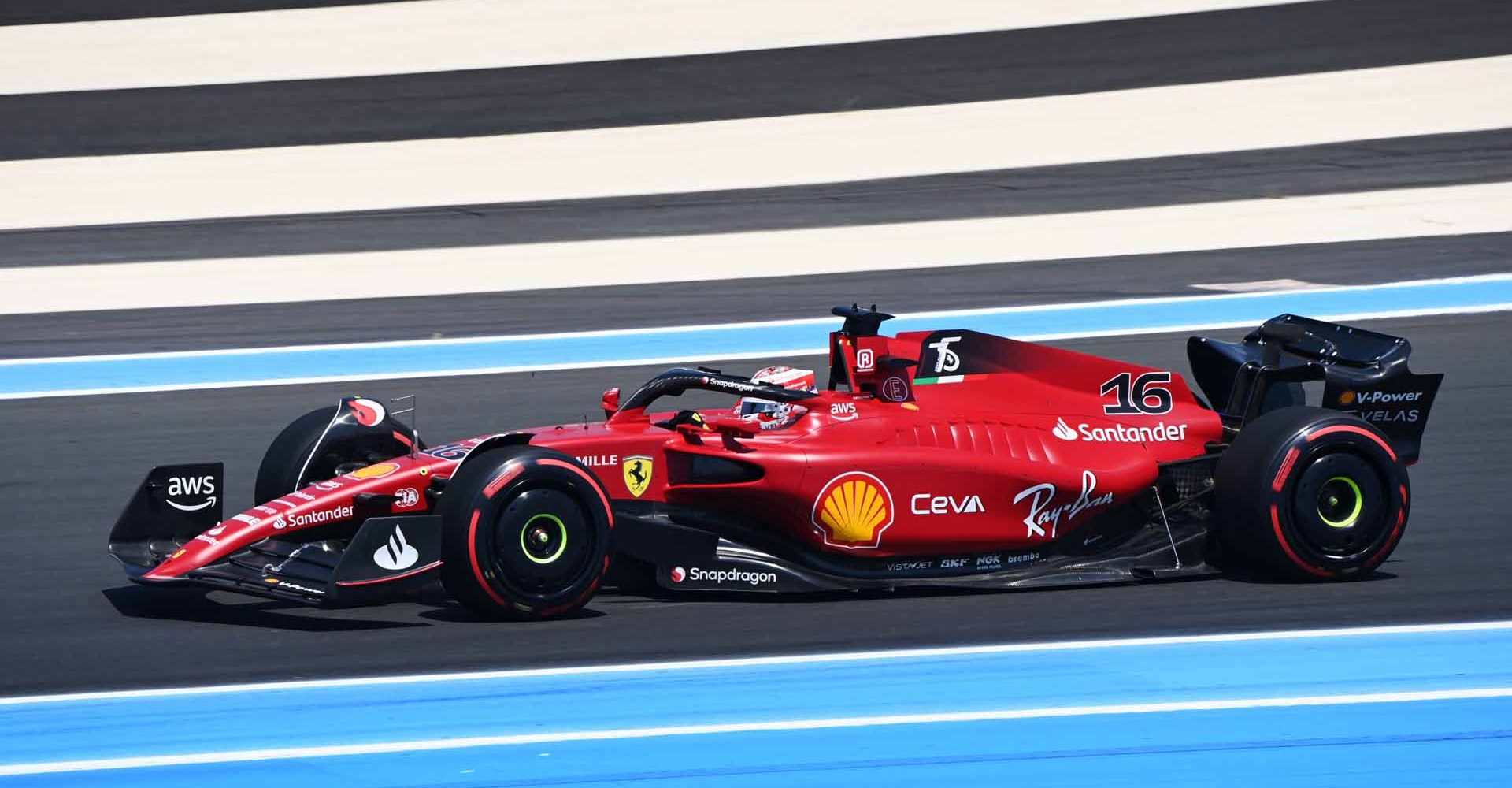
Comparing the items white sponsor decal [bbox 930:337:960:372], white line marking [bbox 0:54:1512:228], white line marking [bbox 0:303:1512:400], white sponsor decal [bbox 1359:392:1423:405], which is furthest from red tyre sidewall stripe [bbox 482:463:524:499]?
white line marking [bbox 0:54:1512:228]

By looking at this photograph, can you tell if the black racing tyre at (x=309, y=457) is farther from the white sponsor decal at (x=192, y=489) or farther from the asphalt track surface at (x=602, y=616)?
the asphalt track surface at (x=602, y=616)

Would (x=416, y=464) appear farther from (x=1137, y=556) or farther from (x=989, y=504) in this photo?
(x=1137, y=556)

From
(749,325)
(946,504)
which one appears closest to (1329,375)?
(946,504)

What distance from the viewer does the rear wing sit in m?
8.03

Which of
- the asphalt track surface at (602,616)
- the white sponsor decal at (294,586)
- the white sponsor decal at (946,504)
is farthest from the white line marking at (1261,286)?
the white sponsor decal at (294,586)

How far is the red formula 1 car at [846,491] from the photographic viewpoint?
684cm

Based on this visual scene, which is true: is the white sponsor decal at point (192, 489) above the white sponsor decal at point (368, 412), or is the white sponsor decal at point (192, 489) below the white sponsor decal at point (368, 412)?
below

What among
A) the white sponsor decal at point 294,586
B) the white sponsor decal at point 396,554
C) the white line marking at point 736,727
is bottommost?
the white line marking at point 736,727

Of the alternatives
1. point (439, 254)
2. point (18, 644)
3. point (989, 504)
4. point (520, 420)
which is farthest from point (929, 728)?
point (439, 254)

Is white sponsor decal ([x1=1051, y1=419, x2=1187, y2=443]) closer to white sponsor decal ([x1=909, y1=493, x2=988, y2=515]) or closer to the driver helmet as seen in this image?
white sponsor decal ([x1=909, y1=493, x2=988, y2=515])

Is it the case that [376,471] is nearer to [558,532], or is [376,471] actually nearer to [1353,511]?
[558,532]

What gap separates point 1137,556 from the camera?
25.0ft

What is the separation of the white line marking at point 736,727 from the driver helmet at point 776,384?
189 centimetres

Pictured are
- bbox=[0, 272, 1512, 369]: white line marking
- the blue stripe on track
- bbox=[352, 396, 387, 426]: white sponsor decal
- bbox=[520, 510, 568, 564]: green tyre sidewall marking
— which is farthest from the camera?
bbox=[0, 272, 1512, 369]: white line marking
